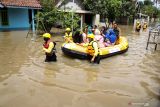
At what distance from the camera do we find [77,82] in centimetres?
673

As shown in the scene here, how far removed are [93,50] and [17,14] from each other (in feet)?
41.1

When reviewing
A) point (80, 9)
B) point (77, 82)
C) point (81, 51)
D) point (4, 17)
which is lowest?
point (77, 82)

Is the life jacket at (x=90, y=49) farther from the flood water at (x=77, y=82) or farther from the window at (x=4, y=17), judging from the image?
the window at (x=4, y=17)

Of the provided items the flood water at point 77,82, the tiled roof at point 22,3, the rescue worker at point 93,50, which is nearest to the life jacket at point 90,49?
the rescue worker at point 93,50

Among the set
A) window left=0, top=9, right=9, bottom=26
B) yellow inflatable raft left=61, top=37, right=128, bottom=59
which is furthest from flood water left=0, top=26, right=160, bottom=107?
window left=0, top=9, right=9, bottom=26

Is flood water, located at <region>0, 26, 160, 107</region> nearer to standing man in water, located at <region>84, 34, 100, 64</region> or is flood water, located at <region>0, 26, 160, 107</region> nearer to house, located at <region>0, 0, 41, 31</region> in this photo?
standing man in water, located at <region>84, 34, 100, 64</region>

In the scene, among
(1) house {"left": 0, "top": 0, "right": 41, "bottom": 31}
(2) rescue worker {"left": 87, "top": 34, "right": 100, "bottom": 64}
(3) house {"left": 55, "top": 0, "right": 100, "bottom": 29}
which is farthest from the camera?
(3) house {"left": 55, "top": 0, "right": 100, "bottom": 29}

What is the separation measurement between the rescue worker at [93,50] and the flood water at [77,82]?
0.84ft

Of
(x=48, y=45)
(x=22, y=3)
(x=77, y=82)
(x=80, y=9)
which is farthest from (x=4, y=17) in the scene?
(x=77, y=82)

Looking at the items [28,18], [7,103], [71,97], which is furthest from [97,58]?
[28,18]

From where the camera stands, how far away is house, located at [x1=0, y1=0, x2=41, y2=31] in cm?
1777

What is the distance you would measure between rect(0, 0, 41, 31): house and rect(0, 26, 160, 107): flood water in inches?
330

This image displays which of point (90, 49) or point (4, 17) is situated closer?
point (90, 49)

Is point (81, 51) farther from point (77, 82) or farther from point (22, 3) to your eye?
point (22, 3)
